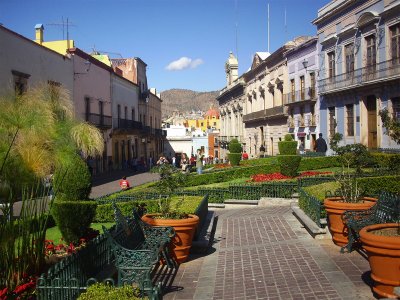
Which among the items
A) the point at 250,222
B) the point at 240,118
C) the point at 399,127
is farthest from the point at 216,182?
the point at 240,118

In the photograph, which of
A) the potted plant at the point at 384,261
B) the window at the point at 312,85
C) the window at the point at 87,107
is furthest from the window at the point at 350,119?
the potted plant at the point at 384,261

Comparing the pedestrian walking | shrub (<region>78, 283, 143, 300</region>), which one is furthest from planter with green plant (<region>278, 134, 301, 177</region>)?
shrub (<region>78, 283, 143, 300</region>)

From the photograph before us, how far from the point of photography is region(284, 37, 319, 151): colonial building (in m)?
32.6

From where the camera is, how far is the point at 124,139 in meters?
40.4

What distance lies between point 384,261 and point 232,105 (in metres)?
57.1

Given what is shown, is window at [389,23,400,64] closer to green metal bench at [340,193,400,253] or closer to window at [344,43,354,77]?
window at [344,43,354,77]

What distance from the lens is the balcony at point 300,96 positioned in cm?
3265

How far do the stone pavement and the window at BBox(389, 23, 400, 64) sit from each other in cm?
1594

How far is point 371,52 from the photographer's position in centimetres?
2477

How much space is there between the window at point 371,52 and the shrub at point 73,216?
20586mm

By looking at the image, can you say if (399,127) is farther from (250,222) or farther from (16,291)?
(16,291)

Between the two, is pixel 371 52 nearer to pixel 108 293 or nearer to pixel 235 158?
pixel 235 158

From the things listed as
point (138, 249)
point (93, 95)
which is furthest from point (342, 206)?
point (93, 95)

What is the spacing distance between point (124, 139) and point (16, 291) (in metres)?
36.3
